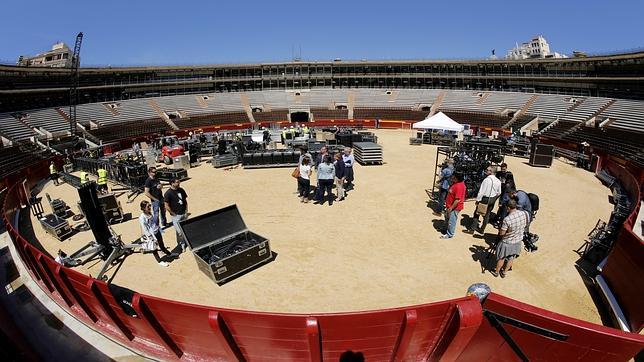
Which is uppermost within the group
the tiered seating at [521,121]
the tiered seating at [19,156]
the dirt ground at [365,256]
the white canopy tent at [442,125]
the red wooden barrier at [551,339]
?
the white canopy tent at [442,125]

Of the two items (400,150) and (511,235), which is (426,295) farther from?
(400,150)

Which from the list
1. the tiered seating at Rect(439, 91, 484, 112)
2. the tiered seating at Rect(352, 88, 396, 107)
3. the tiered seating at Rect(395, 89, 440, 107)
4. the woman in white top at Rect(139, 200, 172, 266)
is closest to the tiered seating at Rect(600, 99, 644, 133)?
the tiered seating at Rect(439, 91, 484, 112)

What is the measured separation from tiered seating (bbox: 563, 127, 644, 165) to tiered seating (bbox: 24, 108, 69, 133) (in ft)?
147

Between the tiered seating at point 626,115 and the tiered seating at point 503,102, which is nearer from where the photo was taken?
the tiered seating at point 626,115

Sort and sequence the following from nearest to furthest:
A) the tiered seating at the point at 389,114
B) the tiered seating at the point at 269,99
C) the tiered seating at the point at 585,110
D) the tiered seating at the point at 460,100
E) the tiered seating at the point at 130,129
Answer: the tiered seating at the point at 585,110
the tiered seating at the point at 130,129
the tiered seating at the point at 389,114
the tiered seating at the point at 460,100
the tiered seating at the point at 269,99

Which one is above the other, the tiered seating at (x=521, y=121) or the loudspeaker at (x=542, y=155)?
the tiered seating at (x=521, y=121)

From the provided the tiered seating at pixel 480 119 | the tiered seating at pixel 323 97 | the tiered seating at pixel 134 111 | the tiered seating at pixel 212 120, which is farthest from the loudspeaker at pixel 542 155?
the tiered seating at pixel 134 111

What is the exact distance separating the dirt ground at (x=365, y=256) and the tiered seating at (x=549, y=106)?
22.7 m

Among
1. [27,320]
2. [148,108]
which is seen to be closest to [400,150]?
[27,320]

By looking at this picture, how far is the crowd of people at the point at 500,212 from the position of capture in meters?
6.88

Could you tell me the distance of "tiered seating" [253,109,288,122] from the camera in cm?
4356

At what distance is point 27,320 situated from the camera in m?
6.66

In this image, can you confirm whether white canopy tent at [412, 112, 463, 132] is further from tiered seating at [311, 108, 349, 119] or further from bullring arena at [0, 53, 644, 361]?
tiered seating at [311, 108, 349, 119]

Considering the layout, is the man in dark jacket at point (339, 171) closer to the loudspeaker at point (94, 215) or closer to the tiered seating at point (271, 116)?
the loudspeaker at point (94, 215)
